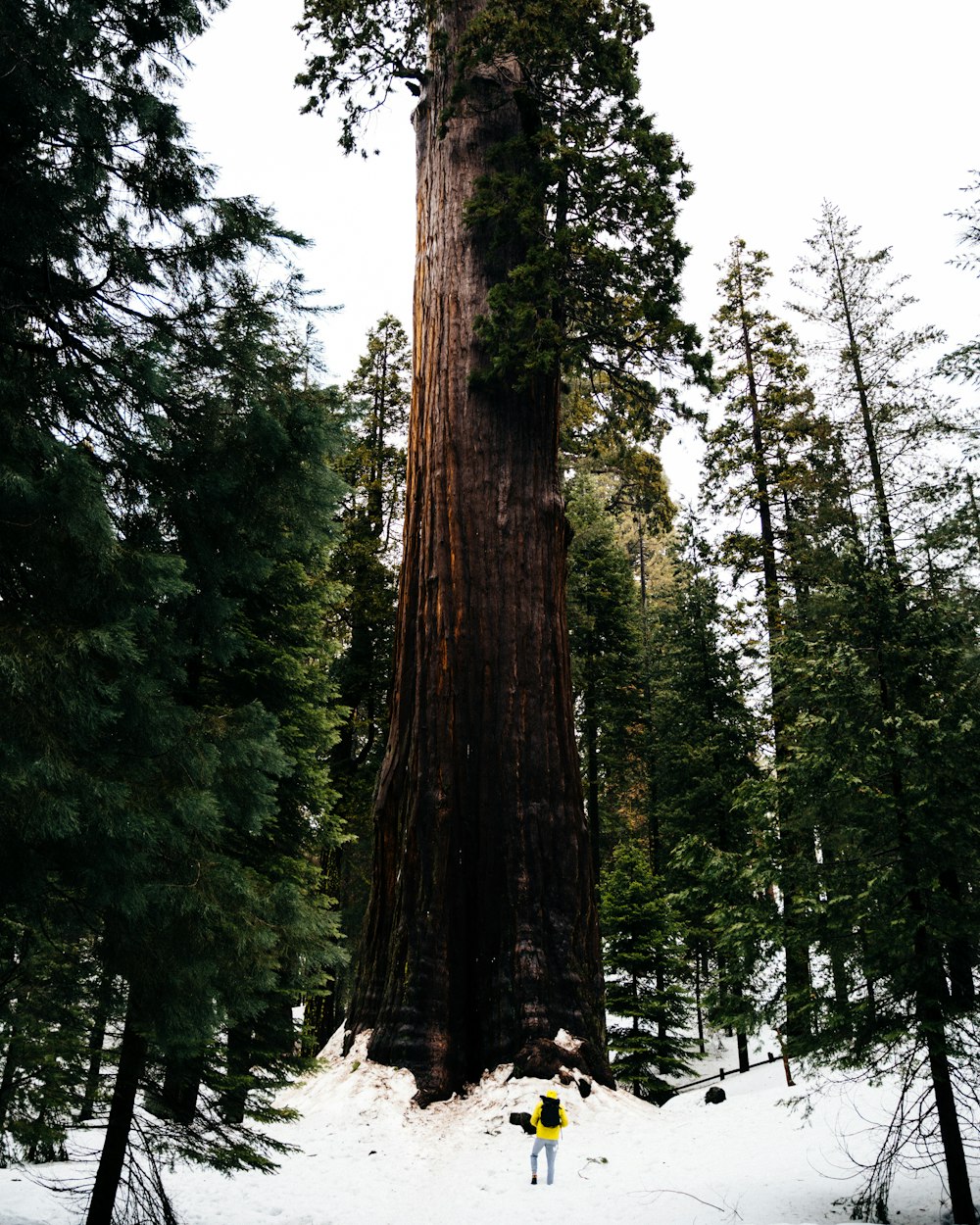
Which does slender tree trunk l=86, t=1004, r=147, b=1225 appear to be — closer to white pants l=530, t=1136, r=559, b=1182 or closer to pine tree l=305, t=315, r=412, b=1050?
white pants l=530, t=1136, r=559, b=1182

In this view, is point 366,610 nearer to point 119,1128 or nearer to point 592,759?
point 592,759

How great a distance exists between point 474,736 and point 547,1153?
361 centimetres

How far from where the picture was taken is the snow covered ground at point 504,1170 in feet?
18.1

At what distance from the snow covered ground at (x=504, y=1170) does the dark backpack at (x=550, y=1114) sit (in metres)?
0.44

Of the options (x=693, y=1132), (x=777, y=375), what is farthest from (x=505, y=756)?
(x=777, y=375)

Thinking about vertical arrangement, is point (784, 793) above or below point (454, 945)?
above

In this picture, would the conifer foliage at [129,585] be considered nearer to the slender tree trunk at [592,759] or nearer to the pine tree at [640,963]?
the pine tree at [640,963]

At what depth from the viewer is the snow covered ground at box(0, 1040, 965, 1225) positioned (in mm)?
5527

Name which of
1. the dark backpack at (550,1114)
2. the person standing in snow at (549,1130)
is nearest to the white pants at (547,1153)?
the person standing in snow at (549,1130)

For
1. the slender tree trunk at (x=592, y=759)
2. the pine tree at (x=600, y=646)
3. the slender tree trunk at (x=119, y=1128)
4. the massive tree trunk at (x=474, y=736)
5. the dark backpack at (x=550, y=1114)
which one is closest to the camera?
the slender tree trunk at (x=119, y=1128)

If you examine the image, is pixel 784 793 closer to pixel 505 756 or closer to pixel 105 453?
pixel 505 756

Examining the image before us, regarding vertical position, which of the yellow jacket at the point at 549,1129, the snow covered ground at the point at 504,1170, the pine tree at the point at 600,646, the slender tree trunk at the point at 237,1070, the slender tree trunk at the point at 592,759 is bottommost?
the snow covered ground at the point at 504,1170

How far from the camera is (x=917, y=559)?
23.8ft

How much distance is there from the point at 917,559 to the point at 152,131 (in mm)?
6622
